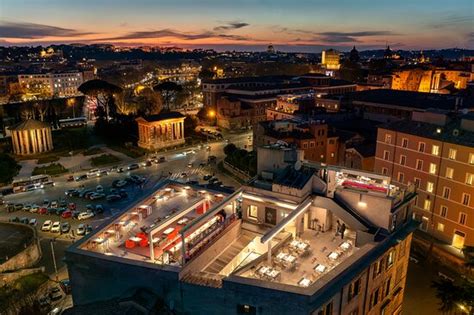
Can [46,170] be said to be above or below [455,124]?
below

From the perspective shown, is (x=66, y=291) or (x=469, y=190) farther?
(x=469, y=190)

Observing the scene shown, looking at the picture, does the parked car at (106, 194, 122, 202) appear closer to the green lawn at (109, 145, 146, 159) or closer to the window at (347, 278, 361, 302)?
the green lawn at (109, 145, 146, 159)

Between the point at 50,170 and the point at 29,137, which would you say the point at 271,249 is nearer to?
the point at 50,170

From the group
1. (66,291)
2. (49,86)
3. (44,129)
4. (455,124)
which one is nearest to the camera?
(66,291)

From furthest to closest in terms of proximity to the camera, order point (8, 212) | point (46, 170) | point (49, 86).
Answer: point (49, 86) → point (46, 170) → point (8, 212)

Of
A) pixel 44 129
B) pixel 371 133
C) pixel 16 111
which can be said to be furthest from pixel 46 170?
pixel 371 133

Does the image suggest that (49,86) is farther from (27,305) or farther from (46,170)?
(27,305)

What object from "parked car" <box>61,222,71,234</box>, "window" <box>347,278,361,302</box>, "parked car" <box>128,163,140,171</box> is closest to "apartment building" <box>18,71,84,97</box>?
"parked car" <box>128,163,140,171</box>
